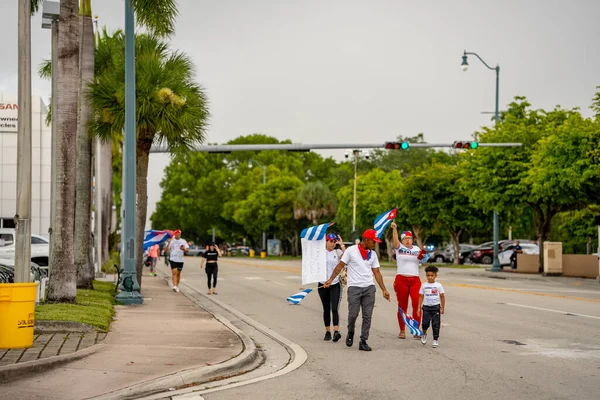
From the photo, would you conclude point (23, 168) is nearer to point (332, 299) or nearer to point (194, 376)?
point (332, 299)

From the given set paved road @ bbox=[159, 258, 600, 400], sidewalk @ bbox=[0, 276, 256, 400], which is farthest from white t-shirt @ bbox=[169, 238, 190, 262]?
sidewalk @ bbox=[0, 276, 256, 400]

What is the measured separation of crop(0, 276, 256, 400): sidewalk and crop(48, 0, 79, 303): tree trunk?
5.04ft

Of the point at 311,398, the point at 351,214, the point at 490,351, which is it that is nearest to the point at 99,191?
the point at 490,351

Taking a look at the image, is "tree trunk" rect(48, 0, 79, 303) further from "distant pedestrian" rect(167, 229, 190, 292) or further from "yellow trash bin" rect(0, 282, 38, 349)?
"distant pedestrian" rect(167, 229, 190, 292)

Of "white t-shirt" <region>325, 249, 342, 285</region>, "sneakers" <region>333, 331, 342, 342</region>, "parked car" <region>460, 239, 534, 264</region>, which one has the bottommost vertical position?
"parked car" <region>460, 239, 534, 264</region>

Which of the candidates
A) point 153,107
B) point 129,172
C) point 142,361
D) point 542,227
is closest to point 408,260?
point 142,361

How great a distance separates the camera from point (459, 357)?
475 inches

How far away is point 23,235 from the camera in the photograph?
14.3m

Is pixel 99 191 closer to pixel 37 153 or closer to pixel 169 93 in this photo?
→ pixel 169 93

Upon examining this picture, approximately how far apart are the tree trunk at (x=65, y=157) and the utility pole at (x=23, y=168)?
2.79m

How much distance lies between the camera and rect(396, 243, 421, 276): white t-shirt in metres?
14.3

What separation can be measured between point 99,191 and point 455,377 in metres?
27.2

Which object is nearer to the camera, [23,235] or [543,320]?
[23,235]

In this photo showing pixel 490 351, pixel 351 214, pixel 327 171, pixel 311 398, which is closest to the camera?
pixel 311 398
